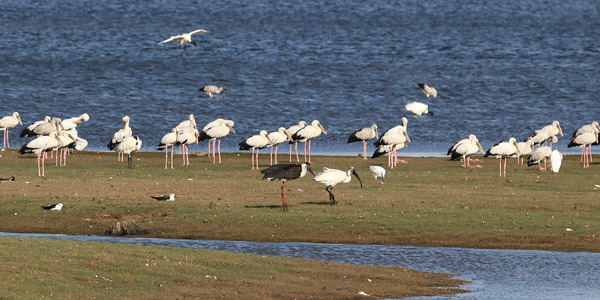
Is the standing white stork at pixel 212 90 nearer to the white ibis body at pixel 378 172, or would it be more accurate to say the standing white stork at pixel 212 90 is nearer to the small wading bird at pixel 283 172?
the white ibis body at pixel 378 172

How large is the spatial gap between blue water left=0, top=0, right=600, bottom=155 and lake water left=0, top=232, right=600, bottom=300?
2310 cm

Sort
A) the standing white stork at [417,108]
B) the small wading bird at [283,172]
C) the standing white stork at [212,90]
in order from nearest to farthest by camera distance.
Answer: the small wading bird at [283,172]
the standing white stork at [417,108]
the standing white stork at [212,90]

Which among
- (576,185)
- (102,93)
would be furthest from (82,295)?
(102,93)

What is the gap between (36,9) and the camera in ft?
346

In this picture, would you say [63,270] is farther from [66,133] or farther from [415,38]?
[415,38]

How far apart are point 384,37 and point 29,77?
113ft

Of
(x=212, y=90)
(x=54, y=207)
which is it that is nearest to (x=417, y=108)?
(x=212, y=90)

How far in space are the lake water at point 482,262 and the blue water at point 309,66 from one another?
75.8 ft

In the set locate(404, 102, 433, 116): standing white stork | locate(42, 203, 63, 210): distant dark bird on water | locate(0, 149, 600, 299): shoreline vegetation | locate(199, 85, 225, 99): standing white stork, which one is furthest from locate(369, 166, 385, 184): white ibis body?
locate(199, 85, 225, 99): standing white stork

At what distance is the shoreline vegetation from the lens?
17.7m

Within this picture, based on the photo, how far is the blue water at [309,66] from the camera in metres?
53.1

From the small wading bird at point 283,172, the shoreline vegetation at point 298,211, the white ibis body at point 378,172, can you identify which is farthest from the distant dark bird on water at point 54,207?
the white ibis body at point 378,172

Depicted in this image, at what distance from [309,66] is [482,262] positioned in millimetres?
54639

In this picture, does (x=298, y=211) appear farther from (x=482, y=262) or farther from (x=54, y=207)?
(x=482, y=262)
